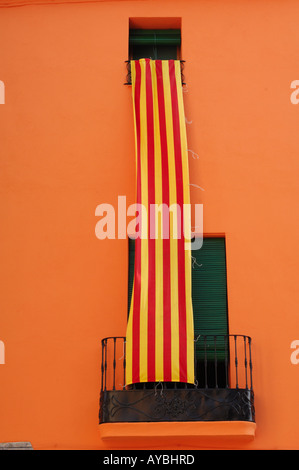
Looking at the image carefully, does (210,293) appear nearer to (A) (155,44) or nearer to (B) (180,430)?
(B) (180,430)

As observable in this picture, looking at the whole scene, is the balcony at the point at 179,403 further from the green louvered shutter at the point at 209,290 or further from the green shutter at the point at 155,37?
the green shutter at the point at 155,37

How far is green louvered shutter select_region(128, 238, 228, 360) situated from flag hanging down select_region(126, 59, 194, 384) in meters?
0.52

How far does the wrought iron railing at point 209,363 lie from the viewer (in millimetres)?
9219

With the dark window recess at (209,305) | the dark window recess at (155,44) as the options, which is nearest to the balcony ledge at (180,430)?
the dark window recess at (209,305)

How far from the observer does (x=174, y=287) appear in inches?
367

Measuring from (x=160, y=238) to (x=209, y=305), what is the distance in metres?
1.03

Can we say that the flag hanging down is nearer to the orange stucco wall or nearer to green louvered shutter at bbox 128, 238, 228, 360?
the orange stucco wall

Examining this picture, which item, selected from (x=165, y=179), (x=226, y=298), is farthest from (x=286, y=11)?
(x=226, y=298)

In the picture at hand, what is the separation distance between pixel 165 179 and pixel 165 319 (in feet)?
5.93

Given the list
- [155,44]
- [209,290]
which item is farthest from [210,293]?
[155,44]

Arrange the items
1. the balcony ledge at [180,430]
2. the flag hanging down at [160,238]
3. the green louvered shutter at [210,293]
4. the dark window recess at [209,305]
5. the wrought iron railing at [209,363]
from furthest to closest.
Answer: the green louvered shutter at [210,293] → the dark window recess at [209,305] → the wrought iron railing at [209,363] → the flag hanging down at [160,238] → the balcony ledge at [180,430]

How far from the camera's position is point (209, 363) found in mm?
9516
